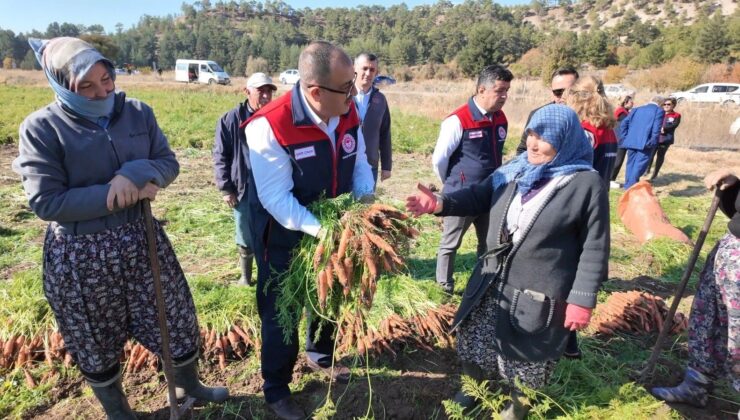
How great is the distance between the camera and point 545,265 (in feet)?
7.18

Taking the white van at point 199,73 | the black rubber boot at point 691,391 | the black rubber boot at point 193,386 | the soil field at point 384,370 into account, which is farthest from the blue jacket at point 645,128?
the white van at point 199,73

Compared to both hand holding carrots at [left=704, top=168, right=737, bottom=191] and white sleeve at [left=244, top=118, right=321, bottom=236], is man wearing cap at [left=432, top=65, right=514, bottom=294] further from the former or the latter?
white sleeve at [left=244, top=118, right=321, bottom=236]

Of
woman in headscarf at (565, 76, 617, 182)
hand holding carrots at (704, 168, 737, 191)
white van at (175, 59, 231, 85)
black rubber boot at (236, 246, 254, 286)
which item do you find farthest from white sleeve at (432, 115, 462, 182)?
white van at (175, 59, 231, 85)

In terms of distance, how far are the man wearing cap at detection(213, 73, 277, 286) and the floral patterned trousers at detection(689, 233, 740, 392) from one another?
3373mm

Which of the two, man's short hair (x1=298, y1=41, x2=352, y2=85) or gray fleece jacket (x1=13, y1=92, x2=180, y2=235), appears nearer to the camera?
gray fleece jacket (x1=13, y1=92, x2=180, y2=235)

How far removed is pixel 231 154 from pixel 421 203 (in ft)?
7.26

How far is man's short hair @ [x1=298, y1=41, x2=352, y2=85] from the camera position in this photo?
2045 millimetres

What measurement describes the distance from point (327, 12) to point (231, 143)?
536 ft

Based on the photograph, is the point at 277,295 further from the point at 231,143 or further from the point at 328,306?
the point at 231,143

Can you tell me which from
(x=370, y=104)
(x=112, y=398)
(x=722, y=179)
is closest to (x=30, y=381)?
(x=112, y=398)

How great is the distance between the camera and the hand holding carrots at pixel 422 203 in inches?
89.9

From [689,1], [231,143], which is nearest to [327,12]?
[689,1]

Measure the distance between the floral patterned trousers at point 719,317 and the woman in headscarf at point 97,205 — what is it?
125 inches

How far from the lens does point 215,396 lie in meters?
2.80
